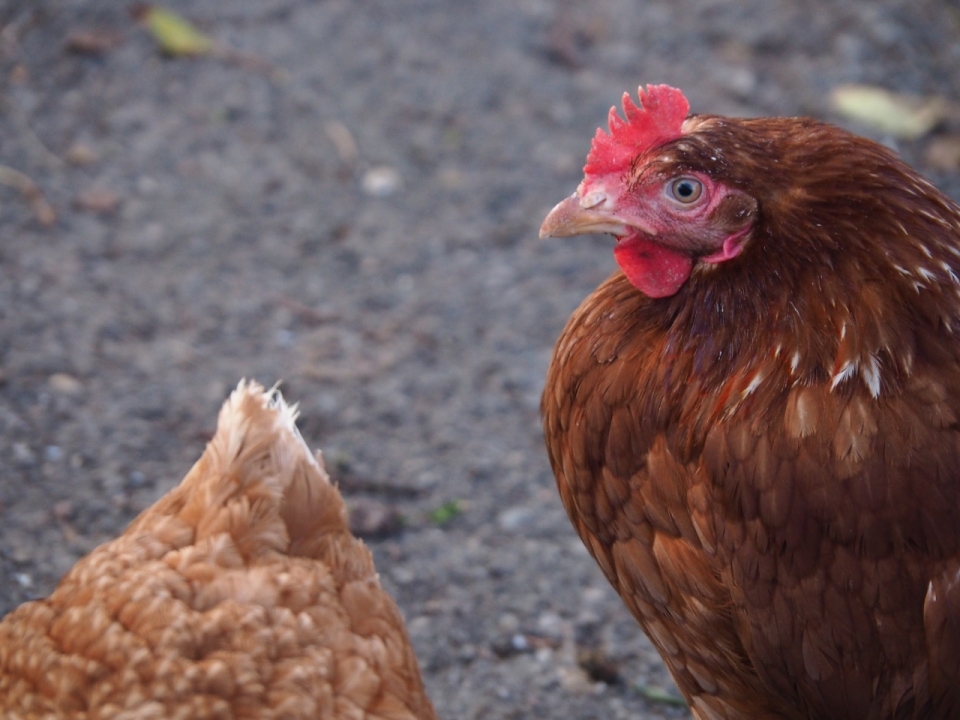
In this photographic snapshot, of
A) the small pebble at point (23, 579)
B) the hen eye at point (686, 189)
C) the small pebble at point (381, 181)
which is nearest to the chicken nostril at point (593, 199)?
the hen eye at point (686, 189)

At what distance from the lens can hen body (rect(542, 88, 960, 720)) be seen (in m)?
1.83

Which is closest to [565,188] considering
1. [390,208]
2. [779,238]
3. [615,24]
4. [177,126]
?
[390,208]

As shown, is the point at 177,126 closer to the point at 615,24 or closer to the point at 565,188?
the point at 565,188

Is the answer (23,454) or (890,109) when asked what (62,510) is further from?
(890,109)

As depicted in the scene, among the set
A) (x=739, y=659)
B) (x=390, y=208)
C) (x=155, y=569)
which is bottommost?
(x=739, y=659)

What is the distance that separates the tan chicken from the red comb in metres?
0.92

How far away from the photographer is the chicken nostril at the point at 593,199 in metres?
2.08

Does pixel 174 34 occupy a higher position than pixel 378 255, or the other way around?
pixel 174 34

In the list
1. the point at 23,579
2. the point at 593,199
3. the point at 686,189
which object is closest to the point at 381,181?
the point at 23,579

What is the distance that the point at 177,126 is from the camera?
4.58 metres

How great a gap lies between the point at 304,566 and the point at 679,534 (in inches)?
31.2

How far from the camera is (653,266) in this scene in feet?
6.71

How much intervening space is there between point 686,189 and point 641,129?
0.19 m

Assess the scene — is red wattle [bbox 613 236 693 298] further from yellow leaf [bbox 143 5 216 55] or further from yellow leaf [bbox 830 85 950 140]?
yellow leaf [bbox 143 5 216 55]
